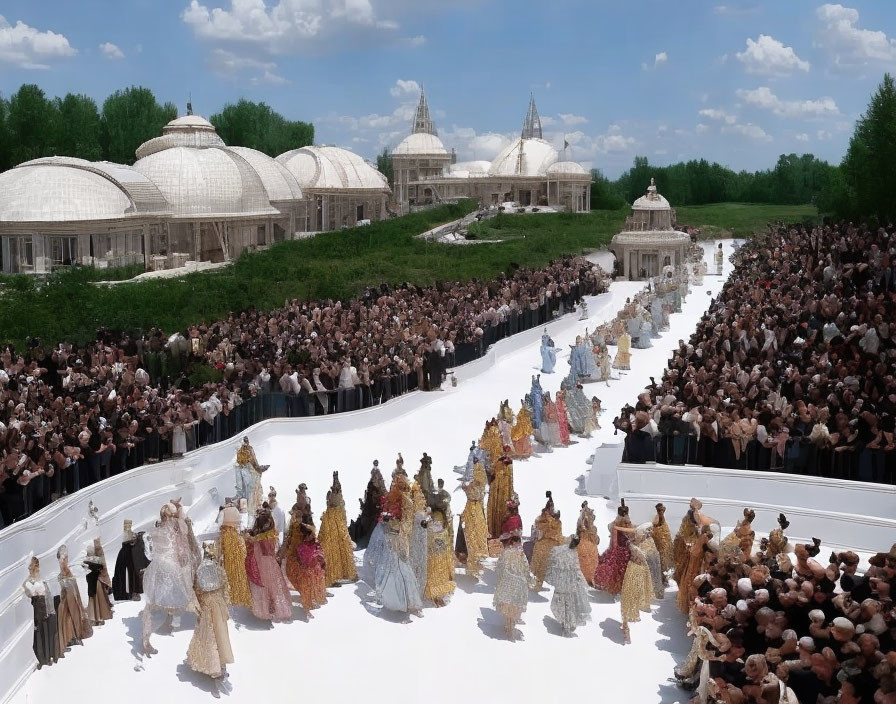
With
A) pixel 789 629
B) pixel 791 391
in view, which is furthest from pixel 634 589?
pixel 791 391

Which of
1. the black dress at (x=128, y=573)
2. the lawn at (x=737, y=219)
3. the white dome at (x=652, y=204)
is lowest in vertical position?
the black dress at (x=128, y=573)

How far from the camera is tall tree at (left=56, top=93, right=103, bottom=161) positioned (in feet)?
201

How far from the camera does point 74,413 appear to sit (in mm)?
15500

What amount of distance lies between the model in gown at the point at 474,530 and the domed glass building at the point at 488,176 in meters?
60.6

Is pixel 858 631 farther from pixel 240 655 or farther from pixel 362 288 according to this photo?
pixel 362 288

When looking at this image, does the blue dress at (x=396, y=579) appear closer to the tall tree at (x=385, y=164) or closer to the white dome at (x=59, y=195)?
the white dome at (x=59, y=195)

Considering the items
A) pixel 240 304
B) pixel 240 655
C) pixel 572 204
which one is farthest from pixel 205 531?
pixel 572 204

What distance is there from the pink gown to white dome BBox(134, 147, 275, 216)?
34.2 meters

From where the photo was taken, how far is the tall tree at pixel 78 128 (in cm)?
6125

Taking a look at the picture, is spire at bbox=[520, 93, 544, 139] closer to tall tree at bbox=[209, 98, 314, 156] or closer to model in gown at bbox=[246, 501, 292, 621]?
tall tree at bbox=[209, 98, 314, 156]

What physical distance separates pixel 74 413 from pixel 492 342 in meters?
13.6

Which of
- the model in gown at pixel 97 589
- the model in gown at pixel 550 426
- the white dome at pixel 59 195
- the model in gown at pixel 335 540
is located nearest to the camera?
the model in gown at pixel 97 589

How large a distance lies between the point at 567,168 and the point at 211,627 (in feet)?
217

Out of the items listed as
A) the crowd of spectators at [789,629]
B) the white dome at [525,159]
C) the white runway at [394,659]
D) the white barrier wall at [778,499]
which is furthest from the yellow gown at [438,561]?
the white dome at [525,159]
